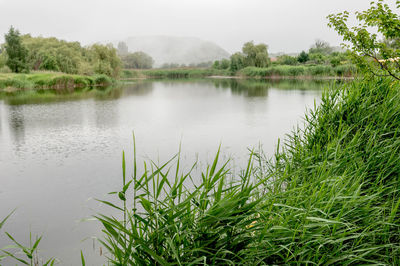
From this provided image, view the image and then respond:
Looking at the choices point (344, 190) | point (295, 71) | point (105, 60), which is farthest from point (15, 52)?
point (344, 190)

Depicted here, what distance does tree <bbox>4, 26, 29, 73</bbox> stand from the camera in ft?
112

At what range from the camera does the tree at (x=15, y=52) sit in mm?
34250

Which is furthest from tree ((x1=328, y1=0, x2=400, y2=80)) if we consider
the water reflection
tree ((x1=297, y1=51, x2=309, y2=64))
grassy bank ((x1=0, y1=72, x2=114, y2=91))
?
tree ((x1=297, y1=51, x2=309, y2=64))

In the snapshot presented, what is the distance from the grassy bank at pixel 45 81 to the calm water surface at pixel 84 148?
47.6 feet

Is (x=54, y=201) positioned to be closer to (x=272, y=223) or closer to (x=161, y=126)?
(x=272, y=223)

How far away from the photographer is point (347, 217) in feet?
7.21

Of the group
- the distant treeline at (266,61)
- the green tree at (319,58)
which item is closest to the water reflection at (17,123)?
the distant treeline at (266,61)

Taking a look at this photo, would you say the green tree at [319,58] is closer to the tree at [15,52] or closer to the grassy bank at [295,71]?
the grassy bank at [295,71]

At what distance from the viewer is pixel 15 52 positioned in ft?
114

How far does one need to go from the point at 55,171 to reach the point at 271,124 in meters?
8.14

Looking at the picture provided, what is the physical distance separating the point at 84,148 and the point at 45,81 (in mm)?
28040

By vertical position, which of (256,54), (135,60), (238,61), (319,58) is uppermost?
(135,60)

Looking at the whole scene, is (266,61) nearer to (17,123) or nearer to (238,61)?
(238,61)

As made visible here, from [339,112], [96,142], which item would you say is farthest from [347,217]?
[96,142]
